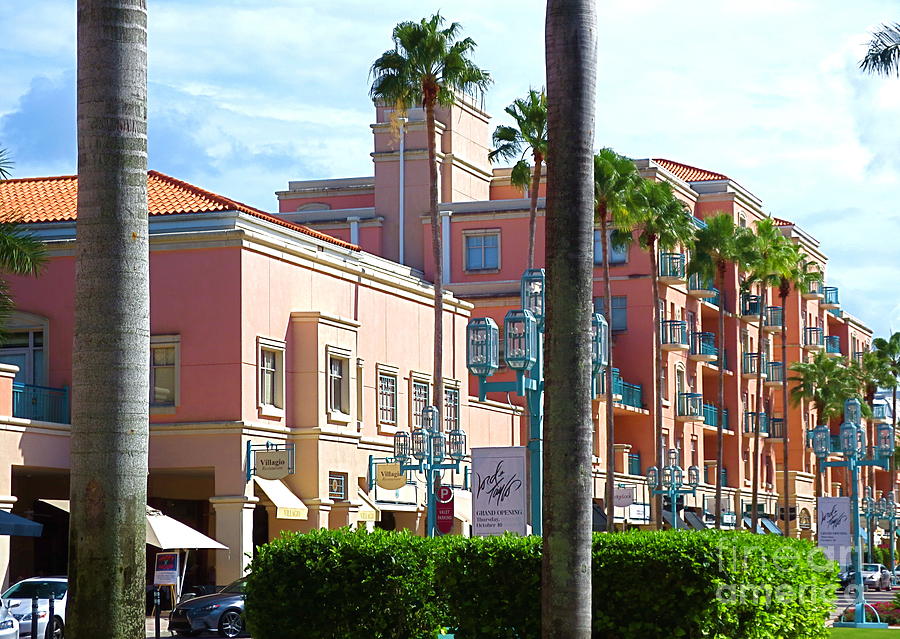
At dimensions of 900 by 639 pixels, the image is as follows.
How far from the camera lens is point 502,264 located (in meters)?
64.8

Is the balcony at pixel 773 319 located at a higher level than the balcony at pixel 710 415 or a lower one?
higher

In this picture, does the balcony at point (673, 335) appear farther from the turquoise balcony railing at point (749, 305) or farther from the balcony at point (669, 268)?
the turquoise balcony railing at point (749, 305)

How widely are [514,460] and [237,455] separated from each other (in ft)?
65.4

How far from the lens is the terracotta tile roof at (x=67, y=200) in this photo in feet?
132

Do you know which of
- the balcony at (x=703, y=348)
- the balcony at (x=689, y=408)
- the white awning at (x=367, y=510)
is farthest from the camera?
the balcony at (x=703, y=348)

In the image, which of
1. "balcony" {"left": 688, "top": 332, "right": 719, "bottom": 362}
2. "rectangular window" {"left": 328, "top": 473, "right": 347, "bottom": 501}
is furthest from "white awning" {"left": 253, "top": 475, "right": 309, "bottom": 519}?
"balcony" {"left": 688, "top": 332, "right": 719, "bottom": 362}

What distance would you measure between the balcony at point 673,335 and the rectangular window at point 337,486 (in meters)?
27.1

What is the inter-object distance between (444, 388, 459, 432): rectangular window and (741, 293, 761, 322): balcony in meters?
32.0

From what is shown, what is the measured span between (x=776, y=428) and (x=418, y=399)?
41.7 meters

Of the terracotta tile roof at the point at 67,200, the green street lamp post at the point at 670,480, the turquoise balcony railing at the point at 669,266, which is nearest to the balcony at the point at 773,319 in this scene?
the turquoise balcony railing at the point at 669,266

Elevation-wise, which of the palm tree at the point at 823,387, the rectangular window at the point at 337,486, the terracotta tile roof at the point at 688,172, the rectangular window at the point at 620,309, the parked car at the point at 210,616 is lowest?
the parked car at the point at 210,616

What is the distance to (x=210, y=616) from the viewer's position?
103 ft

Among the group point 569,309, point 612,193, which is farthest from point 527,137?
point 569,309

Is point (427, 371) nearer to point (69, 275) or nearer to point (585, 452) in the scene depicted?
point (69, 275)
